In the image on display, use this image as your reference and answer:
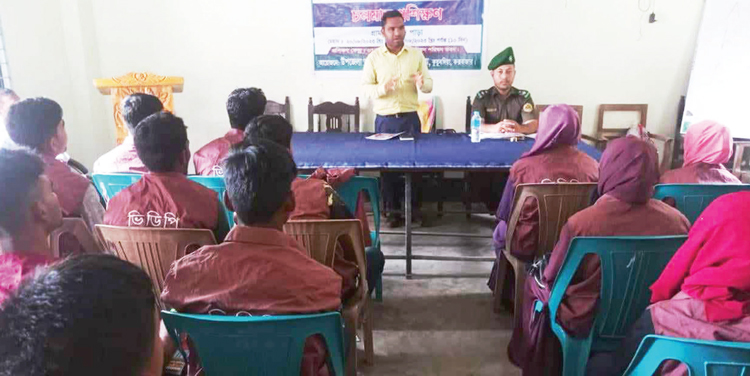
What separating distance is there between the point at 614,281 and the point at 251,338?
1170 mm

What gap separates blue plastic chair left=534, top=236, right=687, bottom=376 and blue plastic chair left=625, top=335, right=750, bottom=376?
0.47 meters

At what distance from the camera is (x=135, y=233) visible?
62.1 inches

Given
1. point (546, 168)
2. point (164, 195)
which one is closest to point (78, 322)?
point (164, 195)

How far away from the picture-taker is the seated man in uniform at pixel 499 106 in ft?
12.6

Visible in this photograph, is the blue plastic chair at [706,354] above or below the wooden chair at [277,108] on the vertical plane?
below

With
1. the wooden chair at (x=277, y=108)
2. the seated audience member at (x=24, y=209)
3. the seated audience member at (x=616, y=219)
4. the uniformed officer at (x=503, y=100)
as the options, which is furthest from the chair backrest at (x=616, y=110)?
the seated audience member at (x=24, y=209)

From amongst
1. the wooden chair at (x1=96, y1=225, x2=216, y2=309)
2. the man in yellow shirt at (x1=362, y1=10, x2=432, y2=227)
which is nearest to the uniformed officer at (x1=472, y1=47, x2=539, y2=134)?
the man in yellow shirt at (x1=362, y1=10, x2=432, y2=227)

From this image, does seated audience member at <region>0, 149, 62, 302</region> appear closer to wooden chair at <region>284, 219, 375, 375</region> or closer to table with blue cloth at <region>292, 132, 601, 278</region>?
wooden chair at <region>284, 219, 375, 375</region>

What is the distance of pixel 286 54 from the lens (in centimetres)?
474

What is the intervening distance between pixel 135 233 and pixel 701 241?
5.36 feet

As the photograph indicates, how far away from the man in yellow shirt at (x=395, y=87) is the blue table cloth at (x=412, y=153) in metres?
0.38

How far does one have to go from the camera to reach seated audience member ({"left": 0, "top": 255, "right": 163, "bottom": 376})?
0.54 metres

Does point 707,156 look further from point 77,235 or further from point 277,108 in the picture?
point 277,108

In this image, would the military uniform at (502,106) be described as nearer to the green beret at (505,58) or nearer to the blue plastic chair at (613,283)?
the green beret at (505,58)
